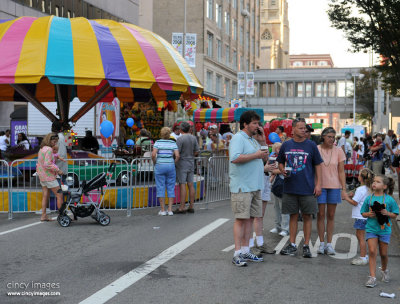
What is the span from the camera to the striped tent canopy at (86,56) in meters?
12.7

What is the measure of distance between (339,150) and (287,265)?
6.42ft

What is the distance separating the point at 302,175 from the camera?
773 centimetres

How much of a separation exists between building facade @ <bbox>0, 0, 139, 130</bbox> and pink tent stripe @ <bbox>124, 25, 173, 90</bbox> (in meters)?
17.3

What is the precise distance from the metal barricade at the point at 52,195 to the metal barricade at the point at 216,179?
7.05ft

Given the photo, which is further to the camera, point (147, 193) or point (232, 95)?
point (232, 95)

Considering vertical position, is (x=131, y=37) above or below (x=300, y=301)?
above

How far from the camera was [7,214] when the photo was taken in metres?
12.2

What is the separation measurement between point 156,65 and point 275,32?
124874 mm

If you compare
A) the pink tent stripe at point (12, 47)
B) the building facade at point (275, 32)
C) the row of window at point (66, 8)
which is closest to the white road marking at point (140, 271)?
the pink tent stripe at point (12, 47)

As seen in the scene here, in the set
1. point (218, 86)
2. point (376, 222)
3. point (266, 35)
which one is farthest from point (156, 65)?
point (266, 35)

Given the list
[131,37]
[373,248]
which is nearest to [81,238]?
[373,248]

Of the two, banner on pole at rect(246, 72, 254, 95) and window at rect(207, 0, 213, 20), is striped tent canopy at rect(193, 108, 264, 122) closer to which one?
banner on pole at rect(246, 72, 254, 95)

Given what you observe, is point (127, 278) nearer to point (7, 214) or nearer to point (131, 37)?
point (7, 214)

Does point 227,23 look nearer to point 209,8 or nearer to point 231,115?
point 209,8
